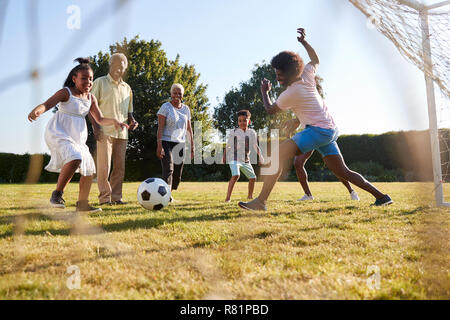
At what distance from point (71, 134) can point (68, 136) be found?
0.07 m

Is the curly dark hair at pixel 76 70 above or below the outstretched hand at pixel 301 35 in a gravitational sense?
below

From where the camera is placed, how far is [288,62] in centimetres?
370

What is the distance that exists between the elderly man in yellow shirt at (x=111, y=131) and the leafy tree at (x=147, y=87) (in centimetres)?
1454

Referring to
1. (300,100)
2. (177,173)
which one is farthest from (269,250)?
(177,173)

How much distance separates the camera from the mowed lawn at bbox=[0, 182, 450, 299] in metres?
1.63

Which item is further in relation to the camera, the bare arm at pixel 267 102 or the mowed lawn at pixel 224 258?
the bare arm at pixel 267 102

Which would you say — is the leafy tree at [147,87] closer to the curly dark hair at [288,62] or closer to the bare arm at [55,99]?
the bare arm at [55,99]

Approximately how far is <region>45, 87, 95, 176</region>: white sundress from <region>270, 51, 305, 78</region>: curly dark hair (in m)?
2.31

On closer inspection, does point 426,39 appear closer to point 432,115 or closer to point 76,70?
point 432,115

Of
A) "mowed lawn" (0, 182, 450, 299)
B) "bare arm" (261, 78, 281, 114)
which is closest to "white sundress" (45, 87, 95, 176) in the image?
"mowed lawn" (0, 182, 450, 299)

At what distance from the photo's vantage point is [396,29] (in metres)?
3.72

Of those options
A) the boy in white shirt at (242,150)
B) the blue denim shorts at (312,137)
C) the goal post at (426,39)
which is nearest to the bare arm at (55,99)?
the blue denim shorts at (312,137)

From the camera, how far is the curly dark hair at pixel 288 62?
12.1ft

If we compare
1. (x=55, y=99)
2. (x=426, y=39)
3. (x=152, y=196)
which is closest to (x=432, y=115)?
(x=426, y=39)
